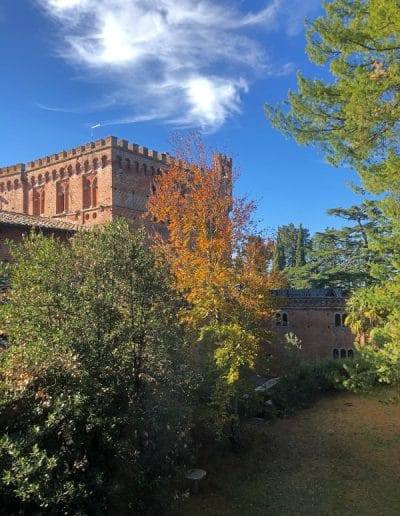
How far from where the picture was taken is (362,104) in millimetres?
9297

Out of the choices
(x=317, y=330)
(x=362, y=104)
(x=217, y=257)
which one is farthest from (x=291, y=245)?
(x=362, y=104)

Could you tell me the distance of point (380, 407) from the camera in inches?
771

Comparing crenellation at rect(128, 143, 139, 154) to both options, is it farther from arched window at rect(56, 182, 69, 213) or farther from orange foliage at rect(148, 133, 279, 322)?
orange foliage at rect(148, 133, 279, 322)

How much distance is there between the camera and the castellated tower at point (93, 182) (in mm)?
23812

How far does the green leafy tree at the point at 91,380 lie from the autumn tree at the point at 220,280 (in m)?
2.85

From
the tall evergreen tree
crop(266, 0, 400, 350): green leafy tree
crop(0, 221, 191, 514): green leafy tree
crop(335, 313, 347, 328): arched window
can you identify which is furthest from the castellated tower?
the tall evergreen tree

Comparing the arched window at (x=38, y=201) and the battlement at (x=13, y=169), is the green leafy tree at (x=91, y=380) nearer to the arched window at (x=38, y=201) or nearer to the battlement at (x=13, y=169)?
the arched window at (x=38, y=201)

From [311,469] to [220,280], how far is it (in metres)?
6.62

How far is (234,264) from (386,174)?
19.1 ft

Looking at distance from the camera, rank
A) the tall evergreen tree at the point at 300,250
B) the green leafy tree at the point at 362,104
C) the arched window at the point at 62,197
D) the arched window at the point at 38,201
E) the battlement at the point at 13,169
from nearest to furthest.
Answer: the green leafy tree at the point at 362,104, the arched window at the point at 62,197, the arched window at the point at 38,201, the battlement at the point at 13,169, the tall evergreen tree at the point at 300,250

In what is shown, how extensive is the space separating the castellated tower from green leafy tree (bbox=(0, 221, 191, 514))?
14.4 metres

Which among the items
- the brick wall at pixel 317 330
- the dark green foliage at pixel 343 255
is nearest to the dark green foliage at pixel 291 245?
the dark green foliage at pixel 343 255

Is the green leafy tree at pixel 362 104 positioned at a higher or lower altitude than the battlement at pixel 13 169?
lower

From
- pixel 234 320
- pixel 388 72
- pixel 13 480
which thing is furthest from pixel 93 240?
pixel 388 72
